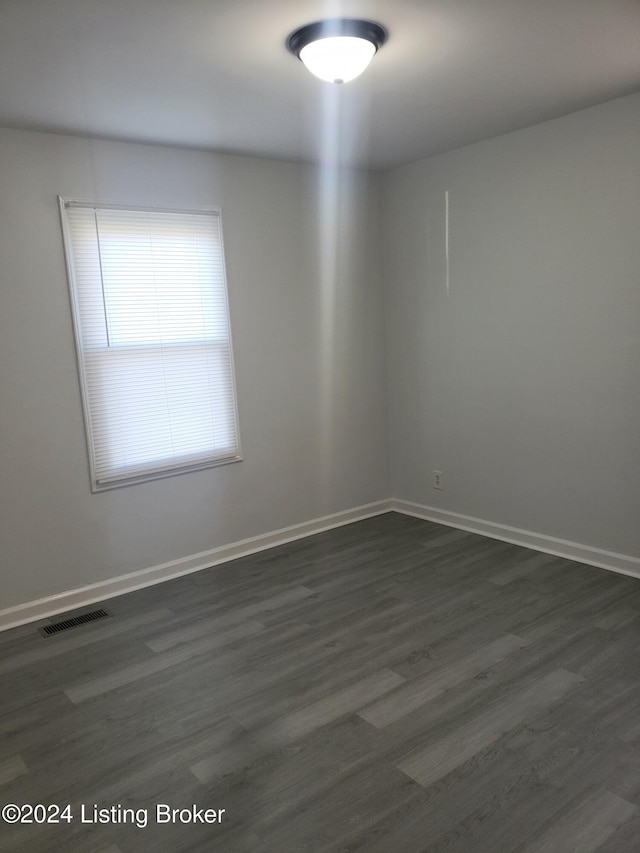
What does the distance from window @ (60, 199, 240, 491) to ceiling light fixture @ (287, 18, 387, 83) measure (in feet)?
4.88

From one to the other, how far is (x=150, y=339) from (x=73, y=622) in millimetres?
1581

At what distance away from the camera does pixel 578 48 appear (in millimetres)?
2559

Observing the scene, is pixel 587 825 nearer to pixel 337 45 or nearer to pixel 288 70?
pixel 337 45

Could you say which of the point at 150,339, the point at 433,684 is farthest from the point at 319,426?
the point at 433,684

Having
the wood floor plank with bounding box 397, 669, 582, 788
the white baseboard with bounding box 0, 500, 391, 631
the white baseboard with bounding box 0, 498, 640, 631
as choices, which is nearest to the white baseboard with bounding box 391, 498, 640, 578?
the white baseboard with bounding box 0, 498, 640, 631

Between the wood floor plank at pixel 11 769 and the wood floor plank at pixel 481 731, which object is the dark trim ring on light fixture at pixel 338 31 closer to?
the wood floor plank at pixel 481 731

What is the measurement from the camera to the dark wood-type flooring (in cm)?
191

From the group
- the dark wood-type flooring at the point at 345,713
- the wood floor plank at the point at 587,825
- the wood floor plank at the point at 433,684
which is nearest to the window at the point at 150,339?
the dark wood-type flooring at the point at 345,713

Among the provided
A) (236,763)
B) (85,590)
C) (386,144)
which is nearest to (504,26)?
(386,144)

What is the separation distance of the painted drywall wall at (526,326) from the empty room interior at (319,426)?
0.7 inches

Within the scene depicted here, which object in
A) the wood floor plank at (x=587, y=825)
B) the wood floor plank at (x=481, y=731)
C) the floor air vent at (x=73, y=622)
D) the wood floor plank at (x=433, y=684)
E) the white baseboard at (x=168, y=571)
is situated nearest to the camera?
the wood floor plank at (x=587, y=825)

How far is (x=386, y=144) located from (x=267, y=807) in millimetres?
3463

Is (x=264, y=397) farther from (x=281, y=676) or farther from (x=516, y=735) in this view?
(x=516, y=735)

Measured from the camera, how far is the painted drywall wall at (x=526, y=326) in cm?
341
